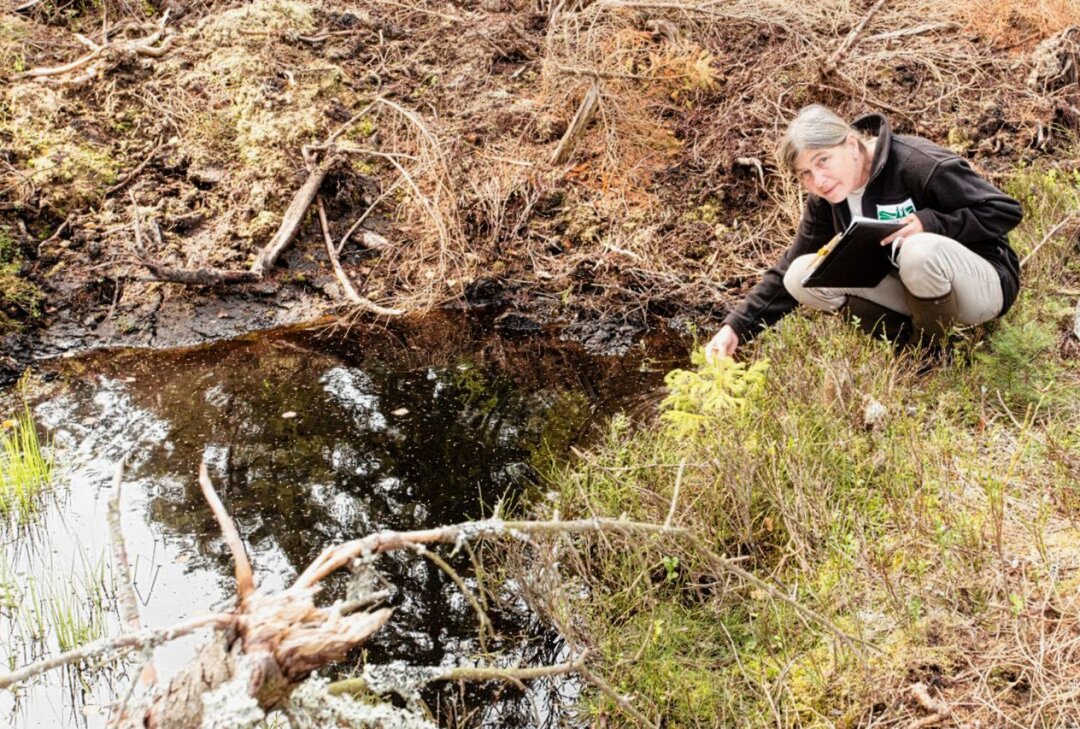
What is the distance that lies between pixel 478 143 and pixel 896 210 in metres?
4.05

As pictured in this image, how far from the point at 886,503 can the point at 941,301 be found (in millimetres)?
1112

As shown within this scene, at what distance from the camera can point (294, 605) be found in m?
1.81

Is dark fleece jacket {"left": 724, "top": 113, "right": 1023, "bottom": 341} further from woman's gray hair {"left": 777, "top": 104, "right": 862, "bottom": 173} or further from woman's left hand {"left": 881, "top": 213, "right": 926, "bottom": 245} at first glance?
woman's gray hair {"left": 777, "top": 104, "right": 862, "bottom": 173}

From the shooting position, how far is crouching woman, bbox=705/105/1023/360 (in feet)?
11.8

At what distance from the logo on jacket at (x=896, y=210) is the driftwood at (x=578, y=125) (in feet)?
11.4

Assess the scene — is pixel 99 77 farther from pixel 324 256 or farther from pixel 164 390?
pixel 164 390

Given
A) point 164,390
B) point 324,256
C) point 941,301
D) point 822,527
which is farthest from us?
point 324,256

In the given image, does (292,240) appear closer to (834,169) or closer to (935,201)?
(834,169)

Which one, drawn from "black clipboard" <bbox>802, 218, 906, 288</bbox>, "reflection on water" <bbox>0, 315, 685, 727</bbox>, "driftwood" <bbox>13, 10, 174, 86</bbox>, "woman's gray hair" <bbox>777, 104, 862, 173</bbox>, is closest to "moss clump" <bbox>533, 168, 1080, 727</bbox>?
"black clipboard" <bbox>802, 218, 906, 288</bbox>

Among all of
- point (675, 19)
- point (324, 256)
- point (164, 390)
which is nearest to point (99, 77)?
point (324, 256)

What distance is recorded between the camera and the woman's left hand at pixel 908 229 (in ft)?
11.9

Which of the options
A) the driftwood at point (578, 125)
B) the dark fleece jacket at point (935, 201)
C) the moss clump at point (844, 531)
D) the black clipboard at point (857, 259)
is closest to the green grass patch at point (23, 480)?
the moss clump at point (844, 531)

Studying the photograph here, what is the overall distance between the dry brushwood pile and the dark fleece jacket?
74.3 inches

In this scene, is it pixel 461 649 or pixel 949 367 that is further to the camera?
pixel 949 367
